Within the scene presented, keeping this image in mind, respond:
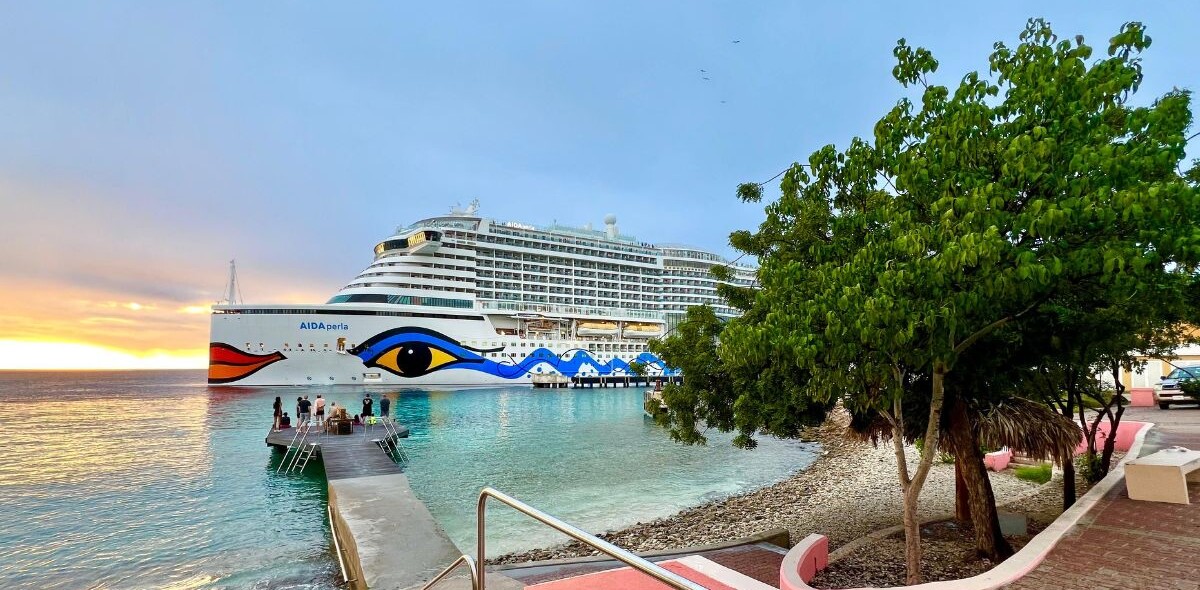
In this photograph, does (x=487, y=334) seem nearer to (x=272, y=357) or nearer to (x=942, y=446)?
(x=272, y=357)

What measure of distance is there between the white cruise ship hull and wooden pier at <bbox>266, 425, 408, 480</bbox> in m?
30.6

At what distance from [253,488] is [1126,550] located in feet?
46.4

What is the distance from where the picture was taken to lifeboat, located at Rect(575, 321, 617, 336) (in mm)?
59094

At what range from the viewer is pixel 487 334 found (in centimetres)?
5131

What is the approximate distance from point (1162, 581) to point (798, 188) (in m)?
4.28

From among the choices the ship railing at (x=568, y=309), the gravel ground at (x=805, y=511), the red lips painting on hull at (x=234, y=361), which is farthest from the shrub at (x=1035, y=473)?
the red lips painting on hull at (x=234, y=361)

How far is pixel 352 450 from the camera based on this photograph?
13.1 m

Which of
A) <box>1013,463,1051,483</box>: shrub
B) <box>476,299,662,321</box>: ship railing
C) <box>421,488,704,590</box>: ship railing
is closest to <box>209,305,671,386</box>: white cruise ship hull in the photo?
<box>476,299,662,321</box>: ship railing

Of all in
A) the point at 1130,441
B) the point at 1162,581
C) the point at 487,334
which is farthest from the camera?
the point at 487,334

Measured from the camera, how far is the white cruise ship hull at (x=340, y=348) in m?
45.9

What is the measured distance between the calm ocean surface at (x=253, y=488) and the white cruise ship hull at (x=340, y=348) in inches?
690

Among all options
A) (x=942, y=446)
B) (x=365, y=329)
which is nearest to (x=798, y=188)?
(x=942, y=446)

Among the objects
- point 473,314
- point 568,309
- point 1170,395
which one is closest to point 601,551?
point 1170,395

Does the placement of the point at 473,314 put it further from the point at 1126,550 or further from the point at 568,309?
the point at 1126,550
